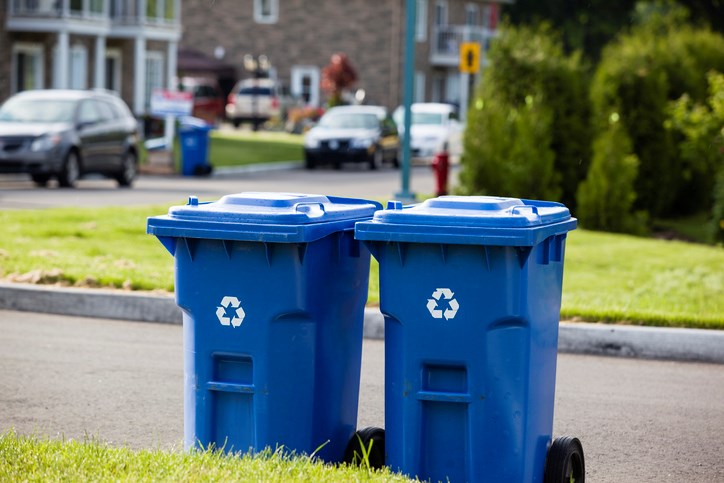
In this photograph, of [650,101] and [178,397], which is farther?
[650,101]

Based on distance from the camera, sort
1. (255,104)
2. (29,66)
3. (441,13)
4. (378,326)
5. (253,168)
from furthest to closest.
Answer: (441,13), (255,104), (29,66), (253,168), (378,326)

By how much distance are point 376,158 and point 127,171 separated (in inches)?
423

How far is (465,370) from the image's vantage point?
522 cm

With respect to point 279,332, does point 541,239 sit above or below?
above

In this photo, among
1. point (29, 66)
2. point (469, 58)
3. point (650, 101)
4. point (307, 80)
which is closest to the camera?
point (650, 101)

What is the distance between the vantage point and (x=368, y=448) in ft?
18.8

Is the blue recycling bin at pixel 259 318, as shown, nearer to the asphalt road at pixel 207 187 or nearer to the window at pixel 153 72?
the asphalt road at pixel 207 187

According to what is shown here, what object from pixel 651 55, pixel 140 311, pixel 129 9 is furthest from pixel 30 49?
pixel 140 311

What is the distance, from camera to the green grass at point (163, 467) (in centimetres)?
503

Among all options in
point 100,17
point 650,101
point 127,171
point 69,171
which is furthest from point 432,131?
point 650,101

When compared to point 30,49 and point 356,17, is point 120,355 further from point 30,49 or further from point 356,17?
point 356,17

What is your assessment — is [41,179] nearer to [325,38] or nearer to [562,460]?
[562,460]

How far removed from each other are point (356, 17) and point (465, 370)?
5194 centimetres

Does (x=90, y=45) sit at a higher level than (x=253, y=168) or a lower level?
higher
